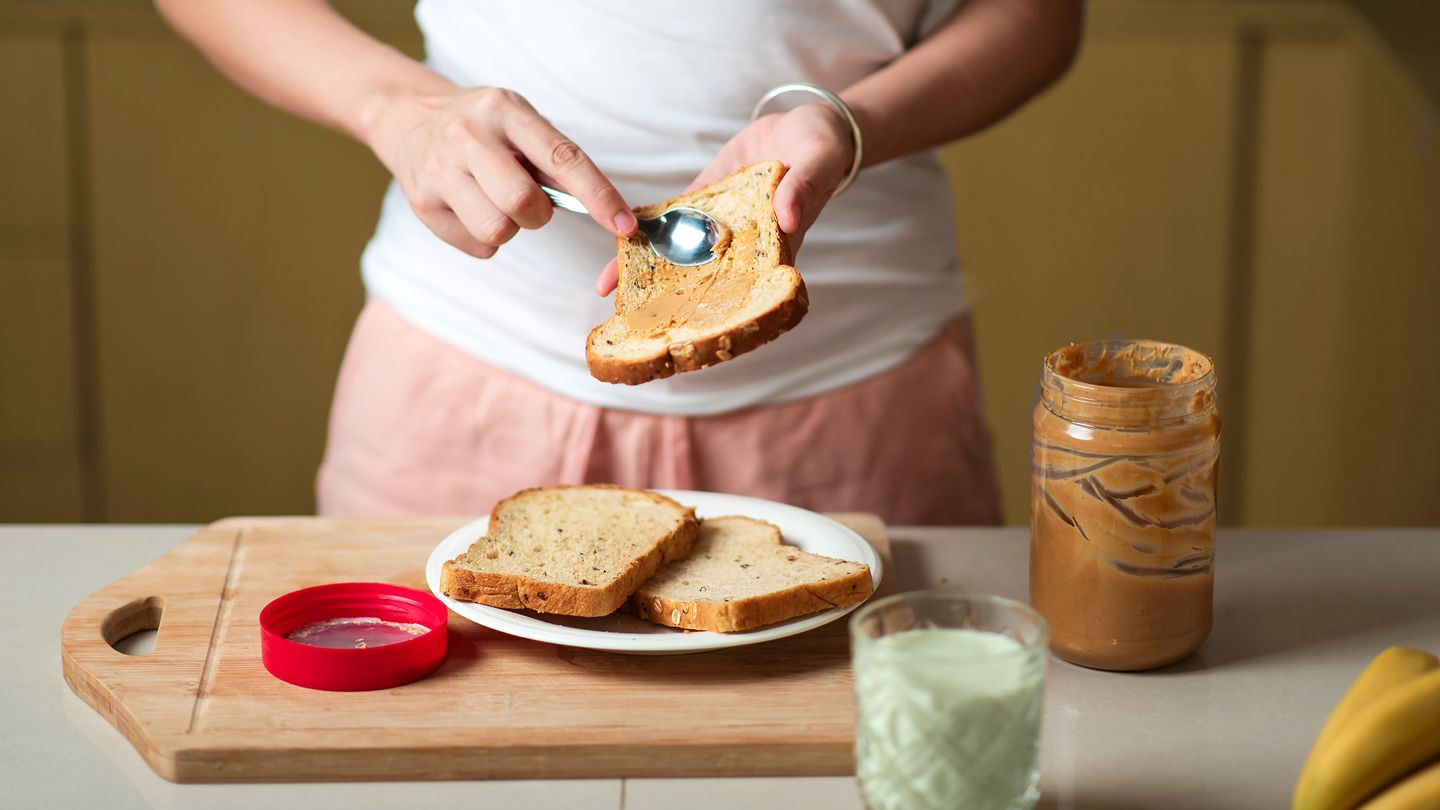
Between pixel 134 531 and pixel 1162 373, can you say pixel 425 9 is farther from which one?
pixel 1162 373

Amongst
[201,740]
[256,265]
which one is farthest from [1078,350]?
[256,265]

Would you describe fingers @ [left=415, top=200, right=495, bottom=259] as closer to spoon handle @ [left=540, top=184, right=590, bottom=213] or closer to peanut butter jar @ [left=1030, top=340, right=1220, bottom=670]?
spoon handle @ [left=540, top=184, right=590, bottom=213]

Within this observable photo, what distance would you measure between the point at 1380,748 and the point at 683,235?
0.74 metres

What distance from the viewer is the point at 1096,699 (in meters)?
1.13

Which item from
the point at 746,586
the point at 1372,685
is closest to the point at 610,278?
the point at 746,586

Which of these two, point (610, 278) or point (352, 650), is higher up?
point (610, 278)

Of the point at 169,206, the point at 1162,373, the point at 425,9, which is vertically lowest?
the point at 169,206

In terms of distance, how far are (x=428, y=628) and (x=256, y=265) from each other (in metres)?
2.23

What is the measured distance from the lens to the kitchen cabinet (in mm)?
3135

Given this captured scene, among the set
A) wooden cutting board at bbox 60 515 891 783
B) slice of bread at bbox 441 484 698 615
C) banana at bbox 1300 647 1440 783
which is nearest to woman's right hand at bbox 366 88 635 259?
slice of bread at bbox 441 484 698 615

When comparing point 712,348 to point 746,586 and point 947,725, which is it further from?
point 947,725

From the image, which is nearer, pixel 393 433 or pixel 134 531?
pixel 134 531

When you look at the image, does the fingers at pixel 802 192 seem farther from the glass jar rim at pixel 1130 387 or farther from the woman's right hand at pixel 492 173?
the glass jar rim at pixel 1130 387

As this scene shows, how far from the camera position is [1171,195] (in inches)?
126
